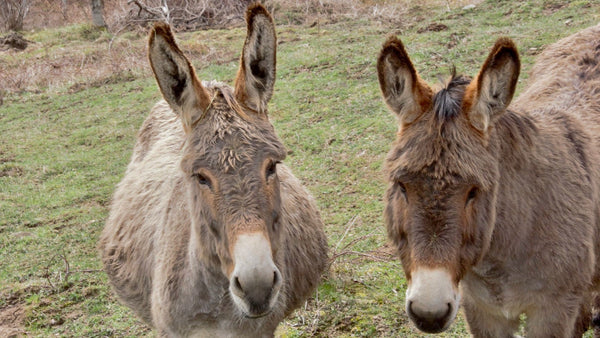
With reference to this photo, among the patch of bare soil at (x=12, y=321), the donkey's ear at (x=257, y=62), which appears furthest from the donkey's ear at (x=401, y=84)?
the patch of bare soil at (x=12, y=321)

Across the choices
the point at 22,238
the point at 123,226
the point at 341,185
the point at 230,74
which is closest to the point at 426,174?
the point at 123,226

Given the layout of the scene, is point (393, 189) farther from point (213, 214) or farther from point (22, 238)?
→ point (22, 238)

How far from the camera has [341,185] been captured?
6.82 meters

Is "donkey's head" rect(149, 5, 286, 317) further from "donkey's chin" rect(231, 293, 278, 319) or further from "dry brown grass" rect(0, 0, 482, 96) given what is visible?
"dry brown grass" rect(0, 0, 482, 96)

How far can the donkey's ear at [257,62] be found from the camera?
2918mm

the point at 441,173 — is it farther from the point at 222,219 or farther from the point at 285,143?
the point at 285,143

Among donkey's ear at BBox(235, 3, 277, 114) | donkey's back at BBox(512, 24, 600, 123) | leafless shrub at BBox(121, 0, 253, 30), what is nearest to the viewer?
donkey's ear at BBox(235, 3, 277, 114)

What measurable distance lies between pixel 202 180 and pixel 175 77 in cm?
57

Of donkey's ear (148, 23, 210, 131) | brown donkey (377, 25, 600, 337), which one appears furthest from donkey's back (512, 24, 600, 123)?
donkey's ear (148, 23, 210, 131)

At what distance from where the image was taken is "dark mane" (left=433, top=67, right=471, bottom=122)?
2730 millimetres

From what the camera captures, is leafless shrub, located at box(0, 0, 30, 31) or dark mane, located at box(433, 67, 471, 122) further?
leafless shrub, located at box(0, 0, 30, 31)

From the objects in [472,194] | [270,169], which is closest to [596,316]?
[472,194]

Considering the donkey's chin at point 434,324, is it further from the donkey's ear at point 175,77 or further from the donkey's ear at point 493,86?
the donkey's ear at point 175,77

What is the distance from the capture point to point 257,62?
10.0ft
